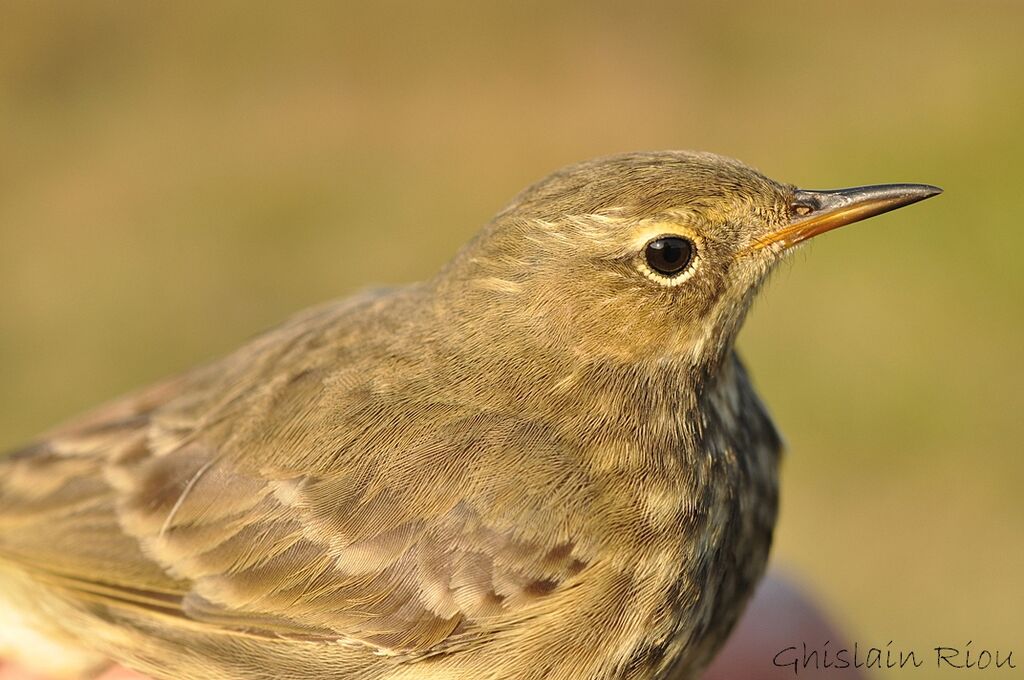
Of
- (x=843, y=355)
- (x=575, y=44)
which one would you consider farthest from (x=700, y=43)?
(x=843, y=355)

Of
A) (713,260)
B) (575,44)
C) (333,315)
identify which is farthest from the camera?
(575,44)

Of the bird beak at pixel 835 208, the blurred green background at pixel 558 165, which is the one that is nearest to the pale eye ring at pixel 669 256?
the bird beak at pixel 835 208

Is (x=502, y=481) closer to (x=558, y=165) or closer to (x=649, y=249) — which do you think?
(x=649, y=249)

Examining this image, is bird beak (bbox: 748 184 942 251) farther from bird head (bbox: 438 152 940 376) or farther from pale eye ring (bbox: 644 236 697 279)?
pale eye ring (bbox: 644 236 697 279)

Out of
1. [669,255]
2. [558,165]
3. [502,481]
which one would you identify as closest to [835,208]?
[669,255]

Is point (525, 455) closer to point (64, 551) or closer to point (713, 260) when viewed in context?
point (713, 260)

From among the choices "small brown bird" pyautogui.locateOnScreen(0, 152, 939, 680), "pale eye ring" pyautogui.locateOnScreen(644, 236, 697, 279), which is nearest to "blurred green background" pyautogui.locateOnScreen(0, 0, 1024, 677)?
"small brown bird" pyautogui.locateOnScreen(0, 152, 939, 680)

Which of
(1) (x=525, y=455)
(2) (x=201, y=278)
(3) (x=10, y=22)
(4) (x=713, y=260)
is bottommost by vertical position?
(1) (x=525, y=455)
